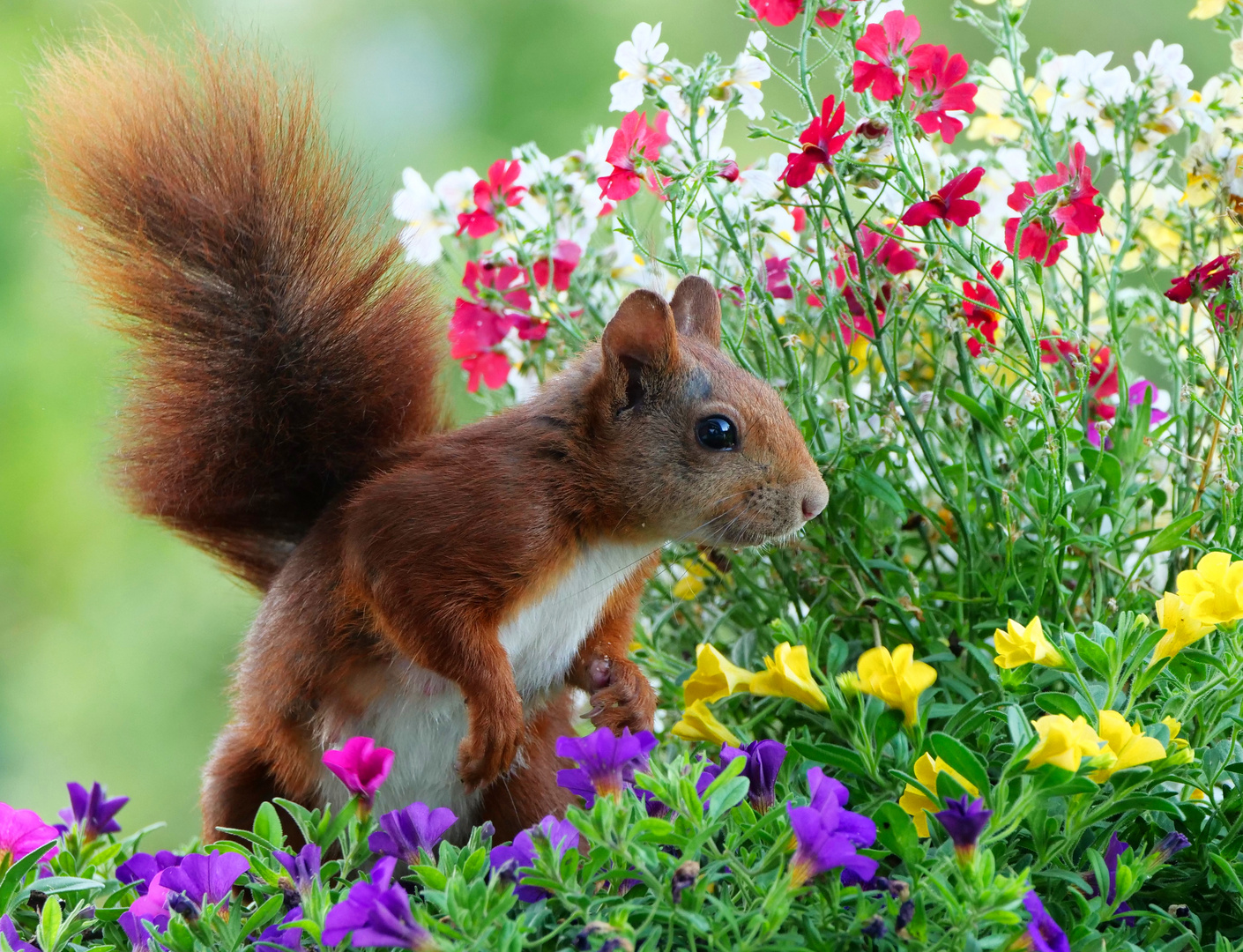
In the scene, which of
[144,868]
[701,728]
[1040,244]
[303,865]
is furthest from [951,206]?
[144,868]

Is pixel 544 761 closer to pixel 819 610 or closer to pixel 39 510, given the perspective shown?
pixel 819 610

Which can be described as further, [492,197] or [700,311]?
[492,197]

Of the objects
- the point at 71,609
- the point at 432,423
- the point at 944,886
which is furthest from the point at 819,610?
the point at 71,609

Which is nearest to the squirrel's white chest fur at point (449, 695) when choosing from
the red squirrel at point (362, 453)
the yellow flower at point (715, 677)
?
the red squirrel at point (362, 453)

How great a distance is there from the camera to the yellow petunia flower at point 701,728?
0.81 metres

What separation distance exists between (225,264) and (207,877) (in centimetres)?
46

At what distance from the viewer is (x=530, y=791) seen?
3.17 ft

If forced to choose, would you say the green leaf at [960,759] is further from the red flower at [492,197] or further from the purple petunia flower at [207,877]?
the red flower at [492,197]

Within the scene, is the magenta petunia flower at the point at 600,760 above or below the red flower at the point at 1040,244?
below

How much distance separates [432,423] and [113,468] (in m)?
0.27

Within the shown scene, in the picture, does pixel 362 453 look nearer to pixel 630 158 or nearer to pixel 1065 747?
pixel 630 158

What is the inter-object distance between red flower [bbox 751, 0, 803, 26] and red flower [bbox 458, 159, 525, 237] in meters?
0.29

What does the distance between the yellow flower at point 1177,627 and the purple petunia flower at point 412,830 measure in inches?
17.2

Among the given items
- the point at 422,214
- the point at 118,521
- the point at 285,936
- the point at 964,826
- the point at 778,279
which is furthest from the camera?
the point at 118,521
